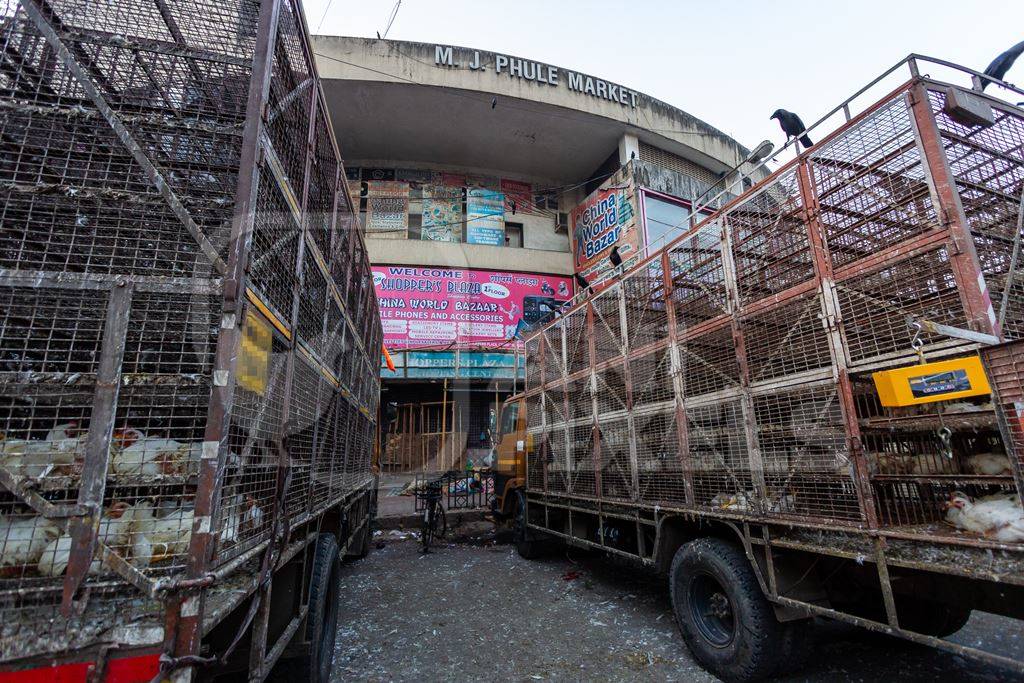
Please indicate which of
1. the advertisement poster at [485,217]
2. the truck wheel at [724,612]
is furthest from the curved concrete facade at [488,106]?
the truck wheel at [724,612]

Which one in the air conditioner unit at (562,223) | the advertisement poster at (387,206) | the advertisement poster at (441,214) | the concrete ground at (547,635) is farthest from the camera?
the air conditioner unit at (562,223)

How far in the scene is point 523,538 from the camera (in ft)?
27.5

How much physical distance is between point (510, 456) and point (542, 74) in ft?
52.5

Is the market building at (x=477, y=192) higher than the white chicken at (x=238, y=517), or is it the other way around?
the market building at (x=477, y=192)

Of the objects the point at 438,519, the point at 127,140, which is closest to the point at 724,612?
the point at 127,140

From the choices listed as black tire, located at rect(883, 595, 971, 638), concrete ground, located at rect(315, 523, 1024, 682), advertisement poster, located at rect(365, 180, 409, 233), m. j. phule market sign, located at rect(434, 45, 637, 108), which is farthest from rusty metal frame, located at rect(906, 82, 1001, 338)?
advertisement poster, located at rect(365, 180, 409, 233)

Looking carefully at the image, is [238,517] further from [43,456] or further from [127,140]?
[127,140]

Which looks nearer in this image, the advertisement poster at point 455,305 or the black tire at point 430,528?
the black tire at point 430,528

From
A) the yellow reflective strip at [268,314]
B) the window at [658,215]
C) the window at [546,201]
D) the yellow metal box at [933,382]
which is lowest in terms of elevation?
the yellow metal box at [933,382]

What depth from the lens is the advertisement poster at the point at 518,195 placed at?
22062 mm

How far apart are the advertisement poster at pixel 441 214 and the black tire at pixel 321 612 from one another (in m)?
17.4

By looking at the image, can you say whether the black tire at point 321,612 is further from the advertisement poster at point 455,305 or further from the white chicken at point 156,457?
the advertisement poster at point 455,305

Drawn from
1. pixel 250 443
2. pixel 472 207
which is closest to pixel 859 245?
pixel 250 443

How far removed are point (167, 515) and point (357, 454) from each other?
488cm
